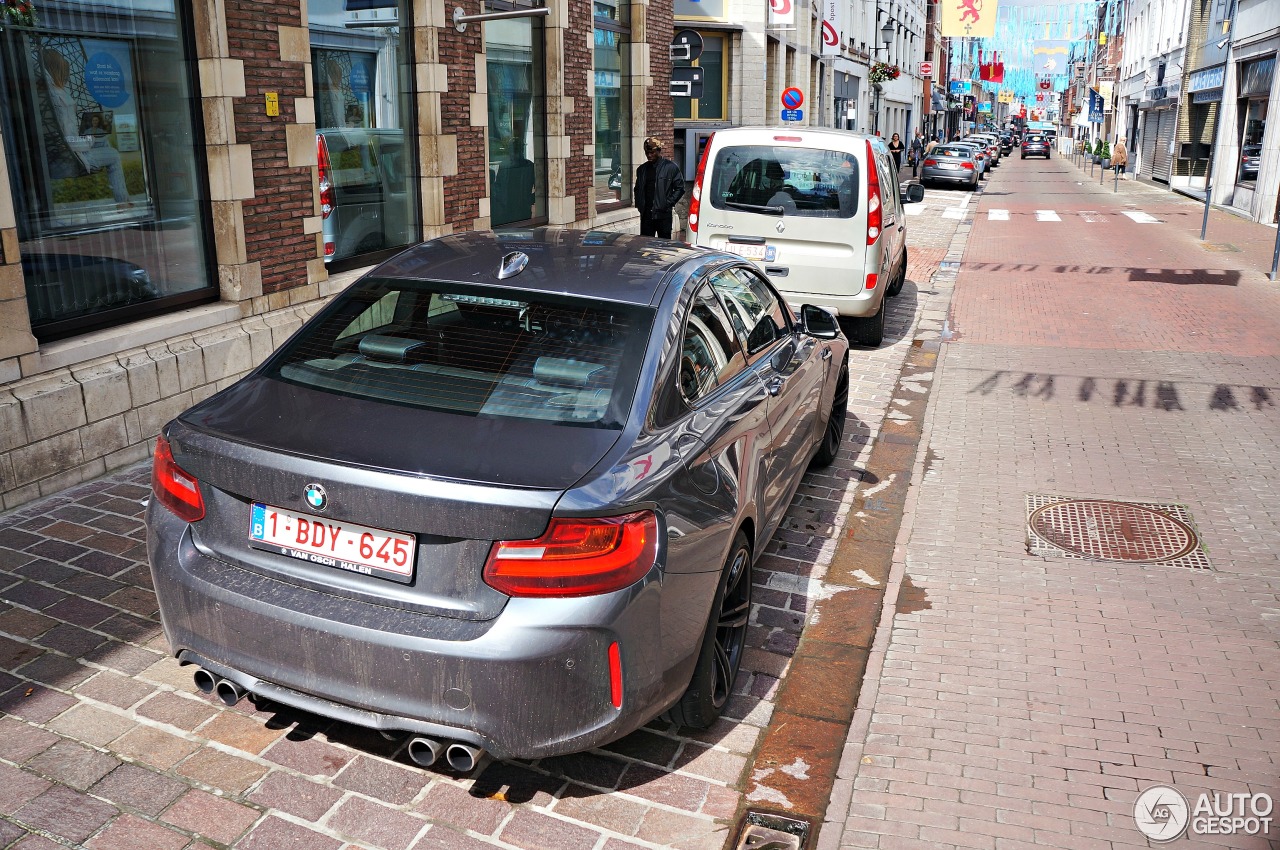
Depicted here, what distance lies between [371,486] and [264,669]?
70cm

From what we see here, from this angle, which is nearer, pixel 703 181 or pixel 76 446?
pixel 76 446

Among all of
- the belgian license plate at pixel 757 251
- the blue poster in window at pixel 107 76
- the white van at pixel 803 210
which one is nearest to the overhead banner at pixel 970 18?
the white van at pixel 803 210

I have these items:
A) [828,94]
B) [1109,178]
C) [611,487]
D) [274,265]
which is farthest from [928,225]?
[1109,178]

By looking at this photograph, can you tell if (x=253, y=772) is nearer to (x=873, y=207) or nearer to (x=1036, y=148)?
(x=873, y=207)

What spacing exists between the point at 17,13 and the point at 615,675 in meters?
5.57

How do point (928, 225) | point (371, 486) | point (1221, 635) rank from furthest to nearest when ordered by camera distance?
point (928, 225), point (1221, 635), point (371, 486)

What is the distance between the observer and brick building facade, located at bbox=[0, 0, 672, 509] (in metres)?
6.29

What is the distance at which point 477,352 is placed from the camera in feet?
12.5

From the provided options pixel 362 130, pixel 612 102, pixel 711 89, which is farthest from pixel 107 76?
pixel 711 89

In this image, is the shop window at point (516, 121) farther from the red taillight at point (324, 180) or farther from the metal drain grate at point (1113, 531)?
the metal drain grate at point (1113, 531)

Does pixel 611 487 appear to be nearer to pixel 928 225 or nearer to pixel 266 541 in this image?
pixel 266 541

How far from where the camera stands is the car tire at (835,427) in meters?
7.00

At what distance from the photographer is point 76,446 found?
622 cm

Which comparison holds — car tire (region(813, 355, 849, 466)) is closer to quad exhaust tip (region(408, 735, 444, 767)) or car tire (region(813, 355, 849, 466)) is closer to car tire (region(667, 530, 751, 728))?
car tire (region(667, 530, 751, 728))
